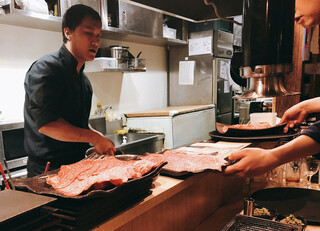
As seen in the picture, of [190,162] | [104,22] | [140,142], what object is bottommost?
[140,142]

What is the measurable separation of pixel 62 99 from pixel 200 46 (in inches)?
142

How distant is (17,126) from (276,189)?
2197 millimetres

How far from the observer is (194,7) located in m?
1.93

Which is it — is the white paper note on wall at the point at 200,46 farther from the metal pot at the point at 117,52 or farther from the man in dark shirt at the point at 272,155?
the man in dark shirt at the point at 272,155

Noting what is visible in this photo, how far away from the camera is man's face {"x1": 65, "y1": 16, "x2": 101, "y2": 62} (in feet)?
7.09

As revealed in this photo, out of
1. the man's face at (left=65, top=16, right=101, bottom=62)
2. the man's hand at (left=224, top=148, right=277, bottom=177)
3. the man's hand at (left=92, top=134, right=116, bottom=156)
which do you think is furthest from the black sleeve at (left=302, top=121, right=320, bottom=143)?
the man's face at (left=65, top=16, right=101, bottom=62)

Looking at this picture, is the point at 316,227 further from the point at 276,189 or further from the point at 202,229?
the point at 202,229

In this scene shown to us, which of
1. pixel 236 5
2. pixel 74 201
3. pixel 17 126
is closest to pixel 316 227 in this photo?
pixel 74 201

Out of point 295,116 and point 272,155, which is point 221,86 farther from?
point 272,155

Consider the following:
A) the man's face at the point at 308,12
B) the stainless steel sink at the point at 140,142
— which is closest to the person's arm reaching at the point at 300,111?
the man's face at the point at 308,12

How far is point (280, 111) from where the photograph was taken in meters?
3.12

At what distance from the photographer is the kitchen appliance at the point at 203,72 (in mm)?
5145

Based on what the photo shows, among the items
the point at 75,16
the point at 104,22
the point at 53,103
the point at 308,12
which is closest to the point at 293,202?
the point at 308,12

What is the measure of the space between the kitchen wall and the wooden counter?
2.29 meters
